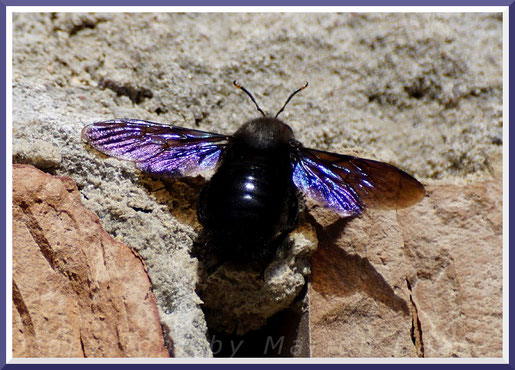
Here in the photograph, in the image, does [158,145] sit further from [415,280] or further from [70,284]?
[415,280]

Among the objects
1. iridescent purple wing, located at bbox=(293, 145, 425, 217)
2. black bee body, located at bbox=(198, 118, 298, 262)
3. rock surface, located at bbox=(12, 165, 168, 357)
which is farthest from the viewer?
iridescent purple wing, located at bbox=(293, 145, 425, 217)

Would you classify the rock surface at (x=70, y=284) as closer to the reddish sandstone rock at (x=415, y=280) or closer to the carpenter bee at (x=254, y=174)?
the carpenter bee at (x=254, y=174)

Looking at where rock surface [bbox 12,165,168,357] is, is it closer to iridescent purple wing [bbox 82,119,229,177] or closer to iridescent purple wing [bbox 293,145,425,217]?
iridescent purple wing [bbox 82,119,229,177]

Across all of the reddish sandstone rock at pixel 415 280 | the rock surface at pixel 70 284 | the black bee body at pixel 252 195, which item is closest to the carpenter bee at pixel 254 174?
the black bee body at pixel 252 195

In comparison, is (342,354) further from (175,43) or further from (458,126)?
(175,43)

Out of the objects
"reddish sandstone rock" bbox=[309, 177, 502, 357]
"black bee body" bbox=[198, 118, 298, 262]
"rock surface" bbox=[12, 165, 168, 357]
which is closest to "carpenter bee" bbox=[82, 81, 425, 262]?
"black bee body" bbox=[198, 118, 298, 262]
